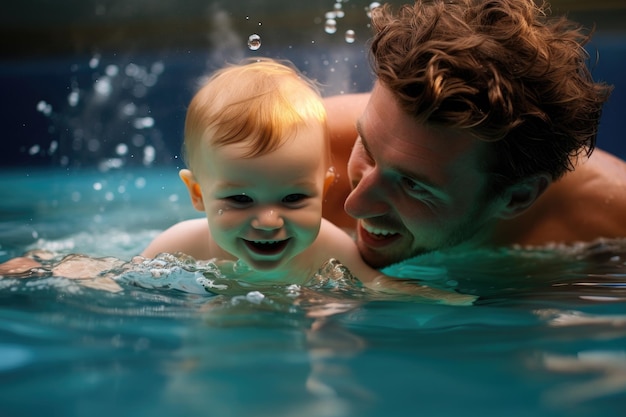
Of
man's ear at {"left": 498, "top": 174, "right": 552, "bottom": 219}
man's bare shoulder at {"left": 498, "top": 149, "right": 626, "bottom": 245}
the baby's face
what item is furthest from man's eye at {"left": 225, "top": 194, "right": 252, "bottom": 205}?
man's bare shoulder at {"left": 498, "top": 149, "right": 626, "bottom": 245}

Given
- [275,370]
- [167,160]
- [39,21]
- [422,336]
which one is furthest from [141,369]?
[39,21]

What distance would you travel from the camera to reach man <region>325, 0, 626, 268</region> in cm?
137

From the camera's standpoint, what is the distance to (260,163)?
1277mm

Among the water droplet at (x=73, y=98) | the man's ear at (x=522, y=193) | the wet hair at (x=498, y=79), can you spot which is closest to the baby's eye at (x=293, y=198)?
the wet hair at (x=498, y=79)

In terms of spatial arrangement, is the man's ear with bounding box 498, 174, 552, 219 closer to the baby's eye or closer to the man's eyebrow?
the man's eyebrow

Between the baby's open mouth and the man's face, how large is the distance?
19 centimetres

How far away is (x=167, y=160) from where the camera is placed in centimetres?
366

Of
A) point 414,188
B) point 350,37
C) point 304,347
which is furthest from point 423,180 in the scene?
point 350,37

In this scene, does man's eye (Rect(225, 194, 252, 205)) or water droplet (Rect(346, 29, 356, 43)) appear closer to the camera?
man's eye (Rect(225, 194, 252, 205))

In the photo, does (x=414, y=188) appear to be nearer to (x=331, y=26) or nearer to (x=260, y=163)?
(x=260, y=163)

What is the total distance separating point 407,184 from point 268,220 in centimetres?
32

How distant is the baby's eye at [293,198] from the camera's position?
4.32 ft

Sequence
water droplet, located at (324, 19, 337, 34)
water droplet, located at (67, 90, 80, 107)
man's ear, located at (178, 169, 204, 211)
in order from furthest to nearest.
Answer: water droplet, located at (324, 19, 337, 34) < water droplet, located at (67, 90, 80, 107) < man's ear, located at (178, 169, 204, 211)

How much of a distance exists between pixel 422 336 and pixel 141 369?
0.37 m
